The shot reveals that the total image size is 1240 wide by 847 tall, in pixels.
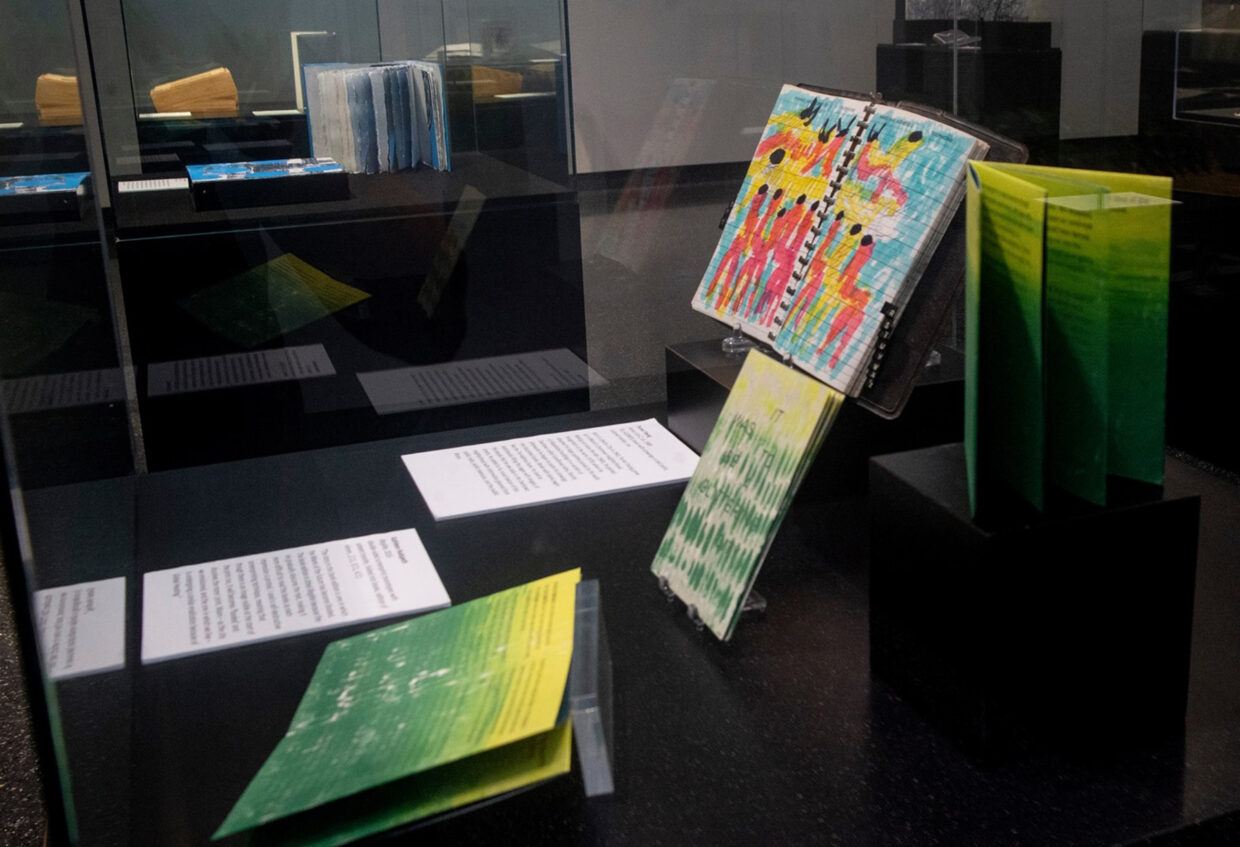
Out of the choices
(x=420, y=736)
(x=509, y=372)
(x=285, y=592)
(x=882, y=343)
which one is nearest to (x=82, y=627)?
(x=420, y=736)

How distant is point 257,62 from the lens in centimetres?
231

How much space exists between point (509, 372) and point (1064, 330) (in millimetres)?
2014

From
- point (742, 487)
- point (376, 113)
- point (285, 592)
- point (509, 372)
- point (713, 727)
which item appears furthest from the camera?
point (509, 372)

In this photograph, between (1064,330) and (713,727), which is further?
(713,727)

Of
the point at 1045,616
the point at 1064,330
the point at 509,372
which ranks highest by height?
the point at 1064,330

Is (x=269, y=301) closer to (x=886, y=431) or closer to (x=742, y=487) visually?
(x=886, y=431)

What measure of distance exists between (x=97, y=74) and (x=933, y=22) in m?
1.72

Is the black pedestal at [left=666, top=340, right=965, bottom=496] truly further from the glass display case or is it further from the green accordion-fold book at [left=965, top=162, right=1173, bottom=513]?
the green accordion-fold book at [left=965, top=162, right=1173, bottom=513]

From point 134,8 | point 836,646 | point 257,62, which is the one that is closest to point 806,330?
point 836,646

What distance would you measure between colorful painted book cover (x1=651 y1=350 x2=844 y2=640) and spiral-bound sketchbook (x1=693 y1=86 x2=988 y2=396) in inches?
5.6

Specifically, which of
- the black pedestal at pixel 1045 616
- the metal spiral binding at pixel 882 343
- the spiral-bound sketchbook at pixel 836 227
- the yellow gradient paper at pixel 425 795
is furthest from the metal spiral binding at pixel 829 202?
the yellow gradient paper at pixel 425 795

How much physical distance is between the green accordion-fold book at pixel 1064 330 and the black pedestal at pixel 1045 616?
1.1 inches

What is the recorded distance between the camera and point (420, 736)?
0.67 meters

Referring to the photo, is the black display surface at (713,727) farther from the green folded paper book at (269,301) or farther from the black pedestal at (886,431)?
the green folded paper book at (269,301)
